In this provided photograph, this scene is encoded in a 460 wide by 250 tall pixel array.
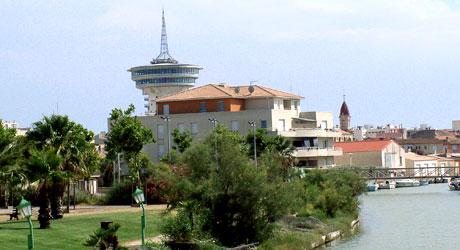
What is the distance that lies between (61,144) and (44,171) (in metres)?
4.61

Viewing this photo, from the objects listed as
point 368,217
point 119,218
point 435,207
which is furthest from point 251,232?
point 435,207

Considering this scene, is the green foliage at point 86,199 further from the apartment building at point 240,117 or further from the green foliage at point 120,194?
the apartment building at point 240,117

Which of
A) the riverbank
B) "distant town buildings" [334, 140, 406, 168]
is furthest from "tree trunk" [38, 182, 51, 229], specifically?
"distant town buildings" [334, 140, 406, 168]

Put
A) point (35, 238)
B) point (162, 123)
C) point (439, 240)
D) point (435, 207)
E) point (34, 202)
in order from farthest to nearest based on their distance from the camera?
point (162, 123) → point (435, 207) → point (34, 202) → point (439, 240) → point (35, 238)

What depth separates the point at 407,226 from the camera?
56.3 metres

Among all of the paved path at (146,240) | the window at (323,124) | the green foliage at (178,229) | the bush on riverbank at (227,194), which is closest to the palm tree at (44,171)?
the paved path at (146,240)

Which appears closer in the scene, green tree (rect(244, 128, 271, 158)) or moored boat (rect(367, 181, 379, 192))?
Answer: green tree (rect(244, 128, 271, 158))

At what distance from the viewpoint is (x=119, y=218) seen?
43781 mm

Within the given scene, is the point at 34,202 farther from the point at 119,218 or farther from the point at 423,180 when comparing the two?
the point at 423,180

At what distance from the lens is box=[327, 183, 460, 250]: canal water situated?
46.3m

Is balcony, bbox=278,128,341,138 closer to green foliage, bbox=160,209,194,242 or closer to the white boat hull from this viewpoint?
the white boat hull

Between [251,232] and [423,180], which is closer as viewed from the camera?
[251,232]

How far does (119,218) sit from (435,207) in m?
39.6

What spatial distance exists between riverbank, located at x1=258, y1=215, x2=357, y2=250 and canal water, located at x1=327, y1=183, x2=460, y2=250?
84cm
